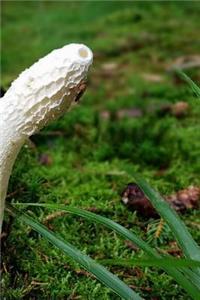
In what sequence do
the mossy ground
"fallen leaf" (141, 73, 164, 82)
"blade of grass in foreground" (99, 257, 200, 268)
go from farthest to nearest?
"fallen leaf" (141, 73, 164, 82) → the mossy ground → "blade of grass in foreground" (99, 257, 200, 268)

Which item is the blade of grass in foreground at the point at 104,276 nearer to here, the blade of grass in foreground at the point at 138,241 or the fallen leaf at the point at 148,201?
the blade of grass in foreground at the point at 138,241

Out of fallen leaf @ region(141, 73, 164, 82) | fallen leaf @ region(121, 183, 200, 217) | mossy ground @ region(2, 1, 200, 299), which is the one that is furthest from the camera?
fallen leaf @ region(141, 73, 164, 82)

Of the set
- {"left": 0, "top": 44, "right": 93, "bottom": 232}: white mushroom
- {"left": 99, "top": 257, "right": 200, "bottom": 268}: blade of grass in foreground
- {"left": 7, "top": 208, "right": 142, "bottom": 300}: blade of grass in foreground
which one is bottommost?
{"left": 7, "top": 208, "right": 142, "bottom": 300}: blade of grass in foreground

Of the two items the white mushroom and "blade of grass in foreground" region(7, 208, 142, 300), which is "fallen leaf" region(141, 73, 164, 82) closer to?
the white mushroom

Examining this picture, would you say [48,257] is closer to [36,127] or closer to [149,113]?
[36,127]

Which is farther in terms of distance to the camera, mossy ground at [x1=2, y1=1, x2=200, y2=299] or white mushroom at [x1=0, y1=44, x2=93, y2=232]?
mossy ground at [x1=2, y1=1, x2=200, y2=299]

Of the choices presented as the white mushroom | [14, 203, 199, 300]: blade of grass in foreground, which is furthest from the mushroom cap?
[14, 203, 199, 300]: blade of grass in foreground

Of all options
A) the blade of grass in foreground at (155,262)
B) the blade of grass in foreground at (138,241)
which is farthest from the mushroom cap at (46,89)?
the blade of grass in foreground at (155,262)

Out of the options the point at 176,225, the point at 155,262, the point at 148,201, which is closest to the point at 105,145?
the point at 148,201
